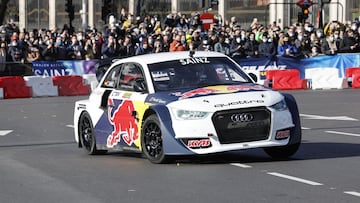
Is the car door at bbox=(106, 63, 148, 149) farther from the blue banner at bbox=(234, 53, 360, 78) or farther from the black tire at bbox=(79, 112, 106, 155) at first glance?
the blue banner at bbox=(234, 53, 360, 78)

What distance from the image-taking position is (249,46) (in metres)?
35.7

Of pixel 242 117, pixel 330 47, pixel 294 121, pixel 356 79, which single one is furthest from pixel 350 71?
pixel 242 117

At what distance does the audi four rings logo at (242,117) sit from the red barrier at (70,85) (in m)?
19.6

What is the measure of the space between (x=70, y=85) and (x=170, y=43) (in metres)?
4.80

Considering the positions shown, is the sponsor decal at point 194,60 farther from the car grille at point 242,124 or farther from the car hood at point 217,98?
the car grille at point 242,124

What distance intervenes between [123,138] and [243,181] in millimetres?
3104

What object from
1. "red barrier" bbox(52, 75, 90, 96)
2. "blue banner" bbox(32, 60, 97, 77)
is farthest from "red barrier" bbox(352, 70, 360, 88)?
"red barrier" bbox(52, 75, 90, 96)

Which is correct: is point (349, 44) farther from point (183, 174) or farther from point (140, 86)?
point (183, 174)

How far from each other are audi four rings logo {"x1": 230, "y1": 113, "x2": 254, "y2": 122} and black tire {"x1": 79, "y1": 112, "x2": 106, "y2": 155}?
3.03 metres

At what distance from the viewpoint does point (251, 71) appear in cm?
3381

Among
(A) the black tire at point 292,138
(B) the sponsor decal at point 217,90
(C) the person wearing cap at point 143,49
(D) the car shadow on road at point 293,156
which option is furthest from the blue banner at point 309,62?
(B) the sponsor decal at point 217,90

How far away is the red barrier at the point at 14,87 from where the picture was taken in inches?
1224

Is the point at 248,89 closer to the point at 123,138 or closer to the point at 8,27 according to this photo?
the point at 123,138

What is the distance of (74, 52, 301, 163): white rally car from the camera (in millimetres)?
12648
